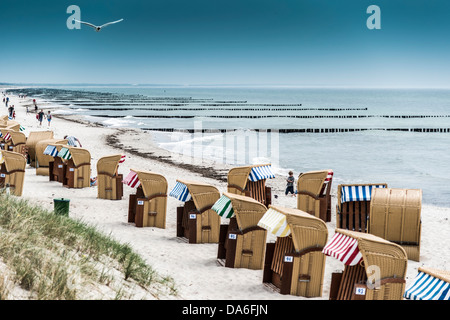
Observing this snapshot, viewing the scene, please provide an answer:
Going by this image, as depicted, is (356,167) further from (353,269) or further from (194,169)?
(353,269)

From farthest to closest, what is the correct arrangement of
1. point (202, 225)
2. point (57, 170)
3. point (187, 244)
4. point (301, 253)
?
1. point (57, 170)
2. point (202, 225)
3. point (187, 244)
4. point (301, 253)

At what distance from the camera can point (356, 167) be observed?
1355 inches

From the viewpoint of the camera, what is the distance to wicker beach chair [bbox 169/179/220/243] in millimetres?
13562

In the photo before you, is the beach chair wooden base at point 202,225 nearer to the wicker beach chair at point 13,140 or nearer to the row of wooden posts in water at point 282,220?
the row of wooden posts in water at point 282,220

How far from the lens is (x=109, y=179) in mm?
18281

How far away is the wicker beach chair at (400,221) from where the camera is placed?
13117 millimetres

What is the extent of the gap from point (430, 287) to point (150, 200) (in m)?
9.00

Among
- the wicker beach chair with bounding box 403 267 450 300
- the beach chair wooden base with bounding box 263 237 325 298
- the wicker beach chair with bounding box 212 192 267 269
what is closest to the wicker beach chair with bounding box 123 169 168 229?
the wicker beach chair with bounding box 212 192 267 269

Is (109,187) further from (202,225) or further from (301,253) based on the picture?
(301,253)

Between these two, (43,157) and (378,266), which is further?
(43,157)

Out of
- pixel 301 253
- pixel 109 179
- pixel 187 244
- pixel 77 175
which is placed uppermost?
pixel 301 253

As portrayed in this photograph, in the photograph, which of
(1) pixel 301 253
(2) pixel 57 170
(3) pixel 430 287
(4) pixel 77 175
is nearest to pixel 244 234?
(1) pixel 301 253

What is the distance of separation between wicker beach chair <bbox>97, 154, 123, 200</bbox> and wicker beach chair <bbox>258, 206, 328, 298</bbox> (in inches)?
366

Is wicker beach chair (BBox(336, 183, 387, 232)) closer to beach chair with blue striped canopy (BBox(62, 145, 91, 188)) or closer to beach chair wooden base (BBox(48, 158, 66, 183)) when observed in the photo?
beach chair with blue striped canopy (BBox(62, 145, 91, 188))
